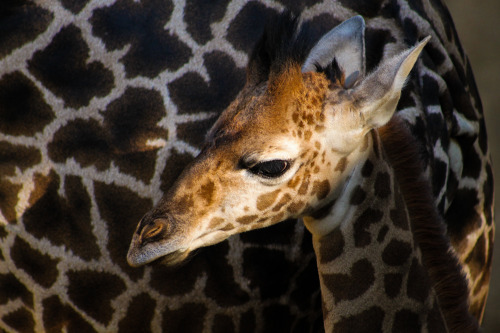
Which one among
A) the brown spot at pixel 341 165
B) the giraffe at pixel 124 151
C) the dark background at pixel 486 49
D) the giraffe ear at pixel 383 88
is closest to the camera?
the giraffe ear at pixel 383 88

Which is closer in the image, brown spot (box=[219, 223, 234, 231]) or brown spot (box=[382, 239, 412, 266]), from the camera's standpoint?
brown spot (box=[219, 223, 234, 231])

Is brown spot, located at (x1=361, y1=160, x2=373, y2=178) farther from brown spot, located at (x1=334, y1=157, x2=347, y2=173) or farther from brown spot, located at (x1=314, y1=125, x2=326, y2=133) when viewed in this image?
brown spot, located at (x1=314, y1=125, x2=326, y2=133)

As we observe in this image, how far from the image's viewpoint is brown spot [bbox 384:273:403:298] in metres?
2.19

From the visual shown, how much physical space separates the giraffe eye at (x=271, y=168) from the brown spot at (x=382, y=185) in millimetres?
389

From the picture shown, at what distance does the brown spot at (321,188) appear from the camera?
2070 millimetres

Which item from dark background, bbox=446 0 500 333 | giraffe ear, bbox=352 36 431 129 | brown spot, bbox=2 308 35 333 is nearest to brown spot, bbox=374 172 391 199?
giraffe ear, bbox=352 36 431 129

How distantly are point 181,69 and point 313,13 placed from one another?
625 millimetres

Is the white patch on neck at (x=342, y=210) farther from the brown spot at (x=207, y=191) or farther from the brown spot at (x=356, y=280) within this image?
the brown spot at (x=207, y=191)

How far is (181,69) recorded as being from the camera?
2.56 metres

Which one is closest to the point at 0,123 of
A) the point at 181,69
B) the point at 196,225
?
the point at 181,69

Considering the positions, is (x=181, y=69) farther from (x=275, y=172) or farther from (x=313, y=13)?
(x=275, y=172)

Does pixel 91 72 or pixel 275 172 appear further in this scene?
pixel 91 72

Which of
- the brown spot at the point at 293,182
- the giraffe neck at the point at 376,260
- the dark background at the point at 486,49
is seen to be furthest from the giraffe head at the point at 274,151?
the dark background at the point at 486,49

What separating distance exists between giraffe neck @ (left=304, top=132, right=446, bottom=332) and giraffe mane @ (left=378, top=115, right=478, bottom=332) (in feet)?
0.23
